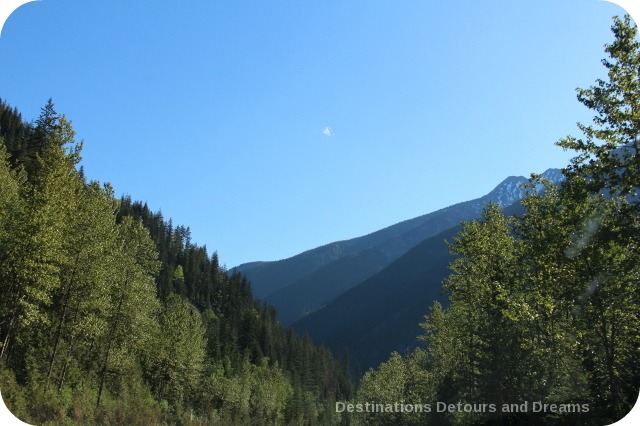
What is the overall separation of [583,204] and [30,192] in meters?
28.7

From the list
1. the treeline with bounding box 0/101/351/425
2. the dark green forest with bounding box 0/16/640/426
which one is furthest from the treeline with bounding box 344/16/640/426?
the treeline with bounding box 0/101/351/425

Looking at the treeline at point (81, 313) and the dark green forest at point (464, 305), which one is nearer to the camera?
the dark green forest at point (464, 305)

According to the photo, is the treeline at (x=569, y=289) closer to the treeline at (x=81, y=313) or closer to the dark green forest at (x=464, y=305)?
the dark green forest at (x=464, y=305)

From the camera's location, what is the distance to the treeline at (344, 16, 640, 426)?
18.4 meters

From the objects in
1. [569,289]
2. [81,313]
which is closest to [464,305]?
[569,289]

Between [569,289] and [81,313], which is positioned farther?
[81,313]

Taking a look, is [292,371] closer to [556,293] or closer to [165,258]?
[165,258]

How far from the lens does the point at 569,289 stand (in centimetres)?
2156

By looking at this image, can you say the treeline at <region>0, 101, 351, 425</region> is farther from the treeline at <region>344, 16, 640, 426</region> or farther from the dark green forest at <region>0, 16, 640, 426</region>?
the treeline at <region>344, 16, 640, 426</region>

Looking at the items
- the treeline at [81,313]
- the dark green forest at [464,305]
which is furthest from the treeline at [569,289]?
the treeline at [81,313]

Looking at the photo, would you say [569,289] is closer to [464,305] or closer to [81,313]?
[464,305]

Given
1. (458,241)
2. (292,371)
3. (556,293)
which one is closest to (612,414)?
(556,293)

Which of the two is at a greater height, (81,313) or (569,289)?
(81,313)

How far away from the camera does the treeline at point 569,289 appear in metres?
18.4
